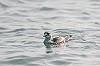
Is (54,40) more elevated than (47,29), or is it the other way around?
(47,29)

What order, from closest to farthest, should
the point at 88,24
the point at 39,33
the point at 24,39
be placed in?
the point at 24,39, the point at 39,33, the point at 88,24

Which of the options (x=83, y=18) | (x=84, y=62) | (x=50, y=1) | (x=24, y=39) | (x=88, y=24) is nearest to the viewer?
(x=84, y=62)

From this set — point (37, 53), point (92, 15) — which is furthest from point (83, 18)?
point (37, 53)

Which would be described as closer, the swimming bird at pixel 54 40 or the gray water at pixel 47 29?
the gray water at pixel 47 29

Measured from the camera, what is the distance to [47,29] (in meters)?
26.9

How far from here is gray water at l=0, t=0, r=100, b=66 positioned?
21.1 m

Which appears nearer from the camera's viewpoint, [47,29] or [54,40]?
[54,40]

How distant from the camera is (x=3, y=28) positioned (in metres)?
27.1

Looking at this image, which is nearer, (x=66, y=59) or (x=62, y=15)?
(x=66, y=59)

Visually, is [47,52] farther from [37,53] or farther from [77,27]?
[77,27]

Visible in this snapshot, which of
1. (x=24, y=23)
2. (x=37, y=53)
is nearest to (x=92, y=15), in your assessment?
(x=24, y=23)

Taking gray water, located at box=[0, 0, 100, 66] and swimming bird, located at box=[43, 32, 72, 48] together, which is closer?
gray water, located at box=[0, 0, 100, 66]

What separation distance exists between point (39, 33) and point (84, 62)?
5.91 m

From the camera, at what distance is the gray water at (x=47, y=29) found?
21.1m
